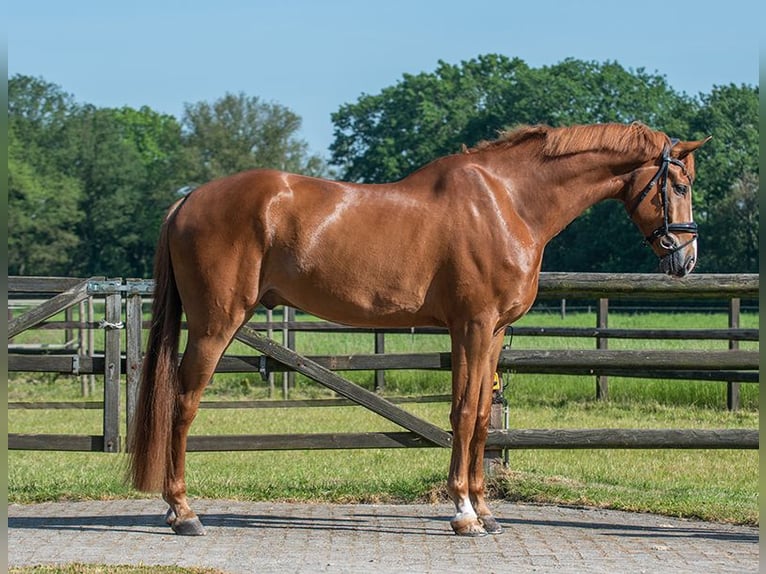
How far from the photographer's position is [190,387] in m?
6.11

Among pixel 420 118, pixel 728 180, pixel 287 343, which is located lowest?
pixel 287 343

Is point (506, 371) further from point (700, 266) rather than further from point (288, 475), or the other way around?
point (700, 266)

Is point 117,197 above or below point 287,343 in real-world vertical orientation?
above

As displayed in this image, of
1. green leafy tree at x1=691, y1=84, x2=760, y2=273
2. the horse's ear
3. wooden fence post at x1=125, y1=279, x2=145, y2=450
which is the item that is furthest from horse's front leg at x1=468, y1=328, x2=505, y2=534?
green leafy tree at x1=691, y1=84, x2=760, y2=273

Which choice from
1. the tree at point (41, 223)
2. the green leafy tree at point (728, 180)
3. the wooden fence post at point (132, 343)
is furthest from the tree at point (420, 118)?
the wooden fence post at point (132, 343)

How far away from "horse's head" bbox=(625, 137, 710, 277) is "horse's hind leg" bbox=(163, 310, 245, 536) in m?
2.52

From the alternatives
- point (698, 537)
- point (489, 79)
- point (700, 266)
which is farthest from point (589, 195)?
point (489, 79)

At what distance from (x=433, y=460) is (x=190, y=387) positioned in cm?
385

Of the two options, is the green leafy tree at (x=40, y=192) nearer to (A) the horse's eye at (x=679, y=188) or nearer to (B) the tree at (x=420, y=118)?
(B) the tree at (x=420, y=118)

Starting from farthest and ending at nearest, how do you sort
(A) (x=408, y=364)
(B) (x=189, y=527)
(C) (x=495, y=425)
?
1. (A) (x=408, y=364)
2. (C) (x=495, y=425)
3. (B) (x=189, y=527)

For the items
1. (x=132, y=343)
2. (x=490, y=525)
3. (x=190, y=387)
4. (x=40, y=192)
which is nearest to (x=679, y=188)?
(x=490, y=525)

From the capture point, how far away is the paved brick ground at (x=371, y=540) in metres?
5.39

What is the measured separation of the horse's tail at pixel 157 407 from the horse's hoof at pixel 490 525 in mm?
1942

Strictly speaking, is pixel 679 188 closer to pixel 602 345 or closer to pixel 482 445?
pixel 482 445
